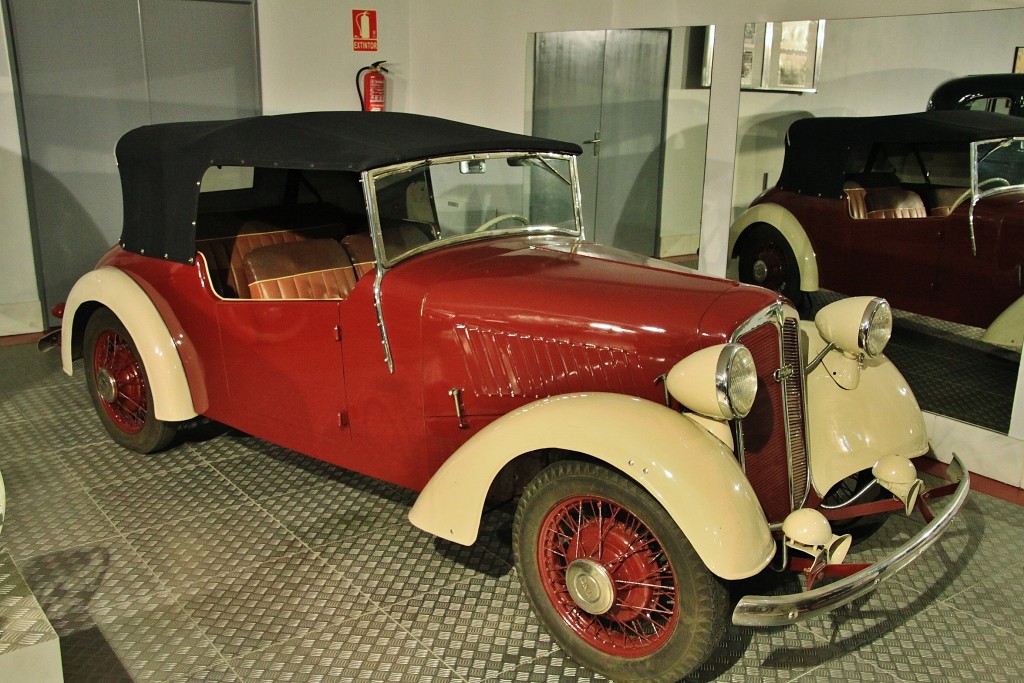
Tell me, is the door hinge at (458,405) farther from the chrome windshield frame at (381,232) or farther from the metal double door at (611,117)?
the metal double door at (611,117)

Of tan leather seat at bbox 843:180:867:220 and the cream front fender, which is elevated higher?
tan leather seat at bbox 843:180:867:220

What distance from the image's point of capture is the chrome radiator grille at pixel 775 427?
251cm

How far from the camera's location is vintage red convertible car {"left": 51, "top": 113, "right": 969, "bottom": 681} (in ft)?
7.32

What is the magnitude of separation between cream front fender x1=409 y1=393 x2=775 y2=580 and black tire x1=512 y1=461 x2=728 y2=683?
0.08 meters

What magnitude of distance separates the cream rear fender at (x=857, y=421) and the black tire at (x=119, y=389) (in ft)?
9.01

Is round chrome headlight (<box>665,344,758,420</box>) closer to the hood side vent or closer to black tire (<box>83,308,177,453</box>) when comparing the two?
the hood side vent

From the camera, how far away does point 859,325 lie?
109 inches

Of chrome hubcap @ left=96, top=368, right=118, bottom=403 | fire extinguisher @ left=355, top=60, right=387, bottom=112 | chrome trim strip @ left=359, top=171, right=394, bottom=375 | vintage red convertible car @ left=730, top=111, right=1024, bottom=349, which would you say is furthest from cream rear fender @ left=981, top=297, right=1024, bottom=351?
fire extinguisher @ left=355, top=60, right=387, bottom=112

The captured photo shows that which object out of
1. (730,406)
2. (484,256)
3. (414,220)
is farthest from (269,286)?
(730,406)

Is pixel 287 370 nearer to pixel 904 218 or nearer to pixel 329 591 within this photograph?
pixel 329 591

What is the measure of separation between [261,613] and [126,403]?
1652 millimetres

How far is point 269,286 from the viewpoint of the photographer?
3.30 meters

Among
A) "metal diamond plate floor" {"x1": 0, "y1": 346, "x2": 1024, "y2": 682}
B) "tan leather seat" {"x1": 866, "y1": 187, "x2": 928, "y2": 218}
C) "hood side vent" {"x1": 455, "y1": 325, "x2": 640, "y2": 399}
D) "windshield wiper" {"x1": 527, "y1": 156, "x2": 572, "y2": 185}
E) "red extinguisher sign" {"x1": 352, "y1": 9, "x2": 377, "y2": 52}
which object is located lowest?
"metal diamond plate floor" {"x1": 0, "y1": 346, "x2": 1024, "y2": 682}

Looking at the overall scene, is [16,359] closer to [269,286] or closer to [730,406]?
[269,286]
